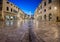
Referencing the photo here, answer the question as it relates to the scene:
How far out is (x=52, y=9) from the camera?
24.0 metres

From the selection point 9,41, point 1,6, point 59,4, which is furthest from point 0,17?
point 9,41

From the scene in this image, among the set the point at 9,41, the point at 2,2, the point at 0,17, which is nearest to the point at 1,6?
the point at 2,2

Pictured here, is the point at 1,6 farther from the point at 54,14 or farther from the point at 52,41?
the point at 52,41

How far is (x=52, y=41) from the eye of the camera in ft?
10.3

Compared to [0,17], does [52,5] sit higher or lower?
A: higher

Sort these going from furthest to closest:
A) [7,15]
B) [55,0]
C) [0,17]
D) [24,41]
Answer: [7,15]
[0,17]
[55,0]
[24,41]

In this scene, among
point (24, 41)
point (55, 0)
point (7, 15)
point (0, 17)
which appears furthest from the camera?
point (7, 15)

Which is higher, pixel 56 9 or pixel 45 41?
pixel 56 9

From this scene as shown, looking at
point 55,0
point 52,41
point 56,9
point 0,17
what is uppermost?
point 55,0

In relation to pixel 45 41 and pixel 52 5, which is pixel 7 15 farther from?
pixel 45 41

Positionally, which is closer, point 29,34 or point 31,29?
point 29,34

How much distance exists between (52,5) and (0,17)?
41.0ft

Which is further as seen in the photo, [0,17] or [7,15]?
[7,15]

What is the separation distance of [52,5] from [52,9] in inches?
35.5
